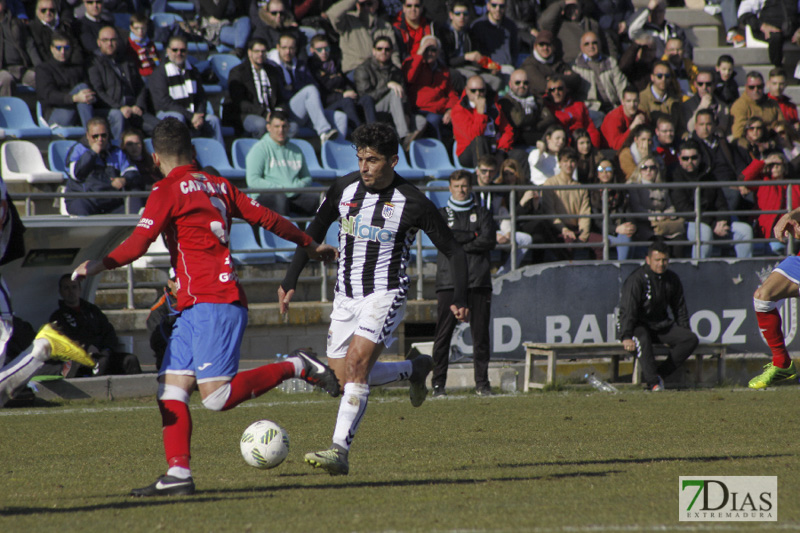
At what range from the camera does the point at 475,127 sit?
50.7 feet

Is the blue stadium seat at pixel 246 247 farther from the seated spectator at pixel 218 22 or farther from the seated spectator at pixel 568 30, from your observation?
the seated spectator at pixel 568 30

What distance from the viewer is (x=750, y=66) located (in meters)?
21.6

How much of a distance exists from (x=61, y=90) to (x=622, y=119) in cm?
863

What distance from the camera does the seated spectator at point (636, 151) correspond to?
1519 cm

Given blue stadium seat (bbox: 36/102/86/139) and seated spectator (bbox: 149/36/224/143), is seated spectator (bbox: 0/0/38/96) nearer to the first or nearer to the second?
blue stadium seat (bbox: 36/102/86/139)

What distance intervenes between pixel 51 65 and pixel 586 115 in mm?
8202

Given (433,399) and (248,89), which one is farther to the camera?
(248,89)

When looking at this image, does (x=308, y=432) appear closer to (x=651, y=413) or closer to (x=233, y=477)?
(x=233, y=477)

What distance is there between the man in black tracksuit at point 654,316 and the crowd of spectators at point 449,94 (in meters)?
1.30

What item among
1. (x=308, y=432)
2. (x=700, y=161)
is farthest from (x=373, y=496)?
(x=700, y=161)

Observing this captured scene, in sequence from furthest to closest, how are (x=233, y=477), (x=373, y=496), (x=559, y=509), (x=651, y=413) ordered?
(x=651, y=413) → (x=233, y=477) → (x=373, y=496) → (x=559, y=509)

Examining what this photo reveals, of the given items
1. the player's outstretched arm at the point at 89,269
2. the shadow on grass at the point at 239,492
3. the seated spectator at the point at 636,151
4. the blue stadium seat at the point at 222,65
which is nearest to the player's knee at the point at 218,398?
the shadow on grass at the point at 239,492

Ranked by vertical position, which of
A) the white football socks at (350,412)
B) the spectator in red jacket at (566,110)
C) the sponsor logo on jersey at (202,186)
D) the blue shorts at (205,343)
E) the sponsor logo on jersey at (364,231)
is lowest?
the white football socks at (350,412)

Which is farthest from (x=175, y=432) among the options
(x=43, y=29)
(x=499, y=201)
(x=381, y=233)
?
(x=43, y=29)
